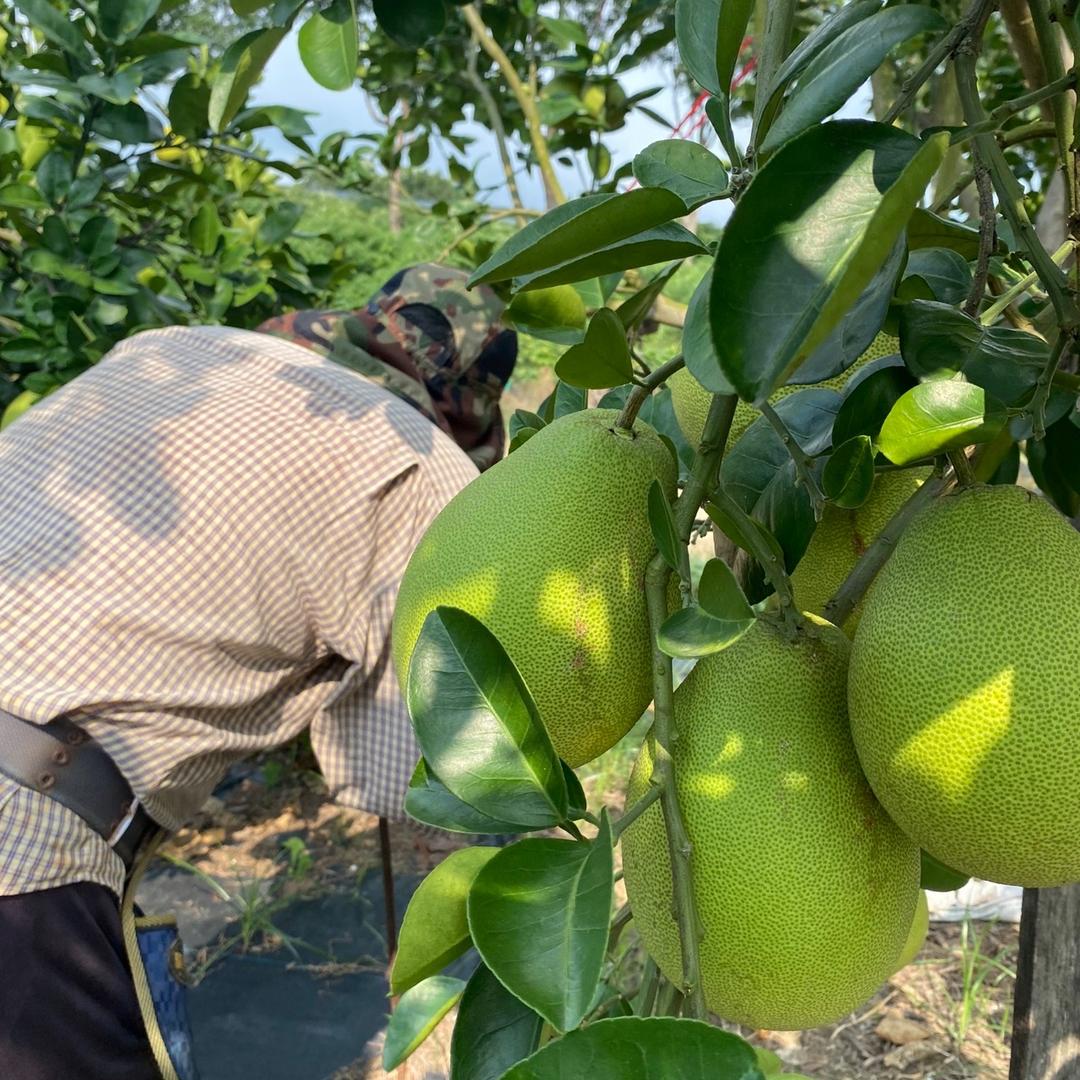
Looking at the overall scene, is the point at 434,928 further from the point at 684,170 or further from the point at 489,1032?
the point at 684,170

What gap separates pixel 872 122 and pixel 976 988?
4.97ft

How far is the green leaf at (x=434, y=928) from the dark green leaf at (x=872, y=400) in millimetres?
204

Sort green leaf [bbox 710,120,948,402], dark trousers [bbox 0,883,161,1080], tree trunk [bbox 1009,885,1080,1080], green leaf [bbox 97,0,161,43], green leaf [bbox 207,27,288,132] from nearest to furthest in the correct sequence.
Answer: green leaf [bbox 710,120,948,402]
green leaf [bbox 207,27,288,132]
tree trunk [bbox 1009,885,1080,1080]
dark trousers [bbox 0,883,161,1080]
green leaf [bbox 97,0,161,43]

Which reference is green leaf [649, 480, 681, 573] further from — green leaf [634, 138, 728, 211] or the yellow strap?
the yellow strap

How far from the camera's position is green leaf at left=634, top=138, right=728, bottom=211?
1.12 feet

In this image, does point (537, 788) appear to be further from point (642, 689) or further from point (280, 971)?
point (280, 971)

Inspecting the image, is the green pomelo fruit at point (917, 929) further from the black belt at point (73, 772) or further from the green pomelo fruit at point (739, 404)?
the black belt at point (73, 772)

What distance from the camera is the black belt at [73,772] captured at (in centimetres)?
114

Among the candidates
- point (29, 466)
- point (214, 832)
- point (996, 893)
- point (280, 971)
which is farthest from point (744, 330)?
point (214, 832)

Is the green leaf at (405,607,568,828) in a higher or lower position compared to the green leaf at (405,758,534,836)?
higher

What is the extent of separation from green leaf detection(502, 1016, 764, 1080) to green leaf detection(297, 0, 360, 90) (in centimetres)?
44

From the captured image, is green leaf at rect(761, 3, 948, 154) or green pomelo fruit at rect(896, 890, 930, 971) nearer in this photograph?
green leaf at rect(761, 3, 948, 154)

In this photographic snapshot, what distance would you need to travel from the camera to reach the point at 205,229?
181cm

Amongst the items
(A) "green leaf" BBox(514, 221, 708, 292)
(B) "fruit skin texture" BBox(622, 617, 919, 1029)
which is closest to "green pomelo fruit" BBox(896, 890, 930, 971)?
(B) "fruit skin texture" BBox(622, 617, 919, 1029)
